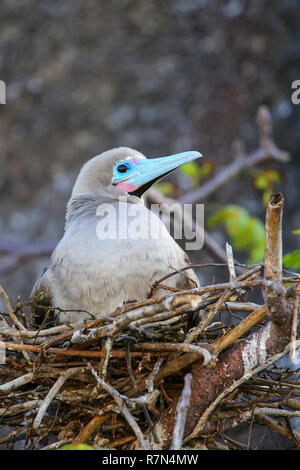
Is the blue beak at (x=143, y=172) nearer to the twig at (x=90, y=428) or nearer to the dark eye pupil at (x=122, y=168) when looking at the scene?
the dark eye pupil at (x=122, y=168)

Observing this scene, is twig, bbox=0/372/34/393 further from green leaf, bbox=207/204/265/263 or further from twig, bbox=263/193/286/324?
green leaf, bbox=207/204/265/263

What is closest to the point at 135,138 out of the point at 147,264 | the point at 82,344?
the point at 147,264

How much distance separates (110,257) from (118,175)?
861 mm

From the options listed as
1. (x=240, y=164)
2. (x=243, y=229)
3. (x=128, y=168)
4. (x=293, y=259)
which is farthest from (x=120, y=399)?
(x=240, y=164)

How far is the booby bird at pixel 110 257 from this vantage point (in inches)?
145

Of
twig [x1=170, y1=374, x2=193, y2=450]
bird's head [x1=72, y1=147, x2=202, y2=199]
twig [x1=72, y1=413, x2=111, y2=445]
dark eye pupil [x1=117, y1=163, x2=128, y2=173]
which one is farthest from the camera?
dark eye pupil [x1=117, y1=163, x2=128, y2=173]

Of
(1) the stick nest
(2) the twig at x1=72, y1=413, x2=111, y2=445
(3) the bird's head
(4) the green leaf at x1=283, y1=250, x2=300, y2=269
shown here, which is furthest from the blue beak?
(2) the twig at x1=72, y1=413, x2=111, y2=445

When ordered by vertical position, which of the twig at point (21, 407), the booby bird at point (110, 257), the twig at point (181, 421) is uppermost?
the booby bird at point (110, 257)

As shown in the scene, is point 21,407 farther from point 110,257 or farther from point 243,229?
point 243,229

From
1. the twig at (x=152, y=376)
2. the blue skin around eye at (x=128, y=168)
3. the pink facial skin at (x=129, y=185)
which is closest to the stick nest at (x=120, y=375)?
the twig at (x=152, y=376)

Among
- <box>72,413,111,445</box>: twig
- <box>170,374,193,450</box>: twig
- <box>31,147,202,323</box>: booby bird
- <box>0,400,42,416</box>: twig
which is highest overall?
<box>31,147,202,323</box>: booby bird

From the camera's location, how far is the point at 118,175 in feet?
14.5

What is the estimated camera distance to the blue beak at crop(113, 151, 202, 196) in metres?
4.12
